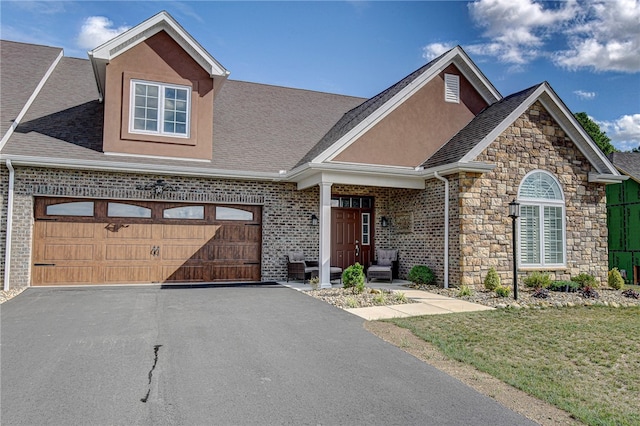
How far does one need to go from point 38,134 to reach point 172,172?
11.6ft

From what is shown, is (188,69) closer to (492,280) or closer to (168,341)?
(168,341)

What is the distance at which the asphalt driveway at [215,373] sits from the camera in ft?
12.8

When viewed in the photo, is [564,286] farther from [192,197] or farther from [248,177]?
[192,197]

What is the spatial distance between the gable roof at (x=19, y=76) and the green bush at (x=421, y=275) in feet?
35.6

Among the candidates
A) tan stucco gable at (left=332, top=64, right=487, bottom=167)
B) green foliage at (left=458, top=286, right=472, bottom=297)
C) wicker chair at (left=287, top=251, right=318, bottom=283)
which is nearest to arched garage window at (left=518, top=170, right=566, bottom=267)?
green foliage at (left=458, top=286, right=472, bottom=297)

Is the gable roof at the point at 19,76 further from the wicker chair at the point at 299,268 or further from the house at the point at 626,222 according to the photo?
the house at the point at 626,222

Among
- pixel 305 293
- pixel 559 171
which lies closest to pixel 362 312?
pixel 305 293

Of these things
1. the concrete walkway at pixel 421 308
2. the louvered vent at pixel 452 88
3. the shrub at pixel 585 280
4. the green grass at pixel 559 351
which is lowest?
the green grass at pixel 559 351

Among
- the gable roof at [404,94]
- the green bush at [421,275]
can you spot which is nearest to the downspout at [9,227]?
the gable roof at [404,94]

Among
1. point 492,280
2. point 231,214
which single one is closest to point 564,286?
point 492,280

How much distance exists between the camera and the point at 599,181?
13078mm

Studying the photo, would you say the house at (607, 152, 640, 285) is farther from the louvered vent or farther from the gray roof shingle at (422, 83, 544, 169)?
the louvered vent

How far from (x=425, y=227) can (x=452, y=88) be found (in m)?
4.52

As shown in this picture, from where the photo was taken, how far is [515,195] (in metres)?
12.0
